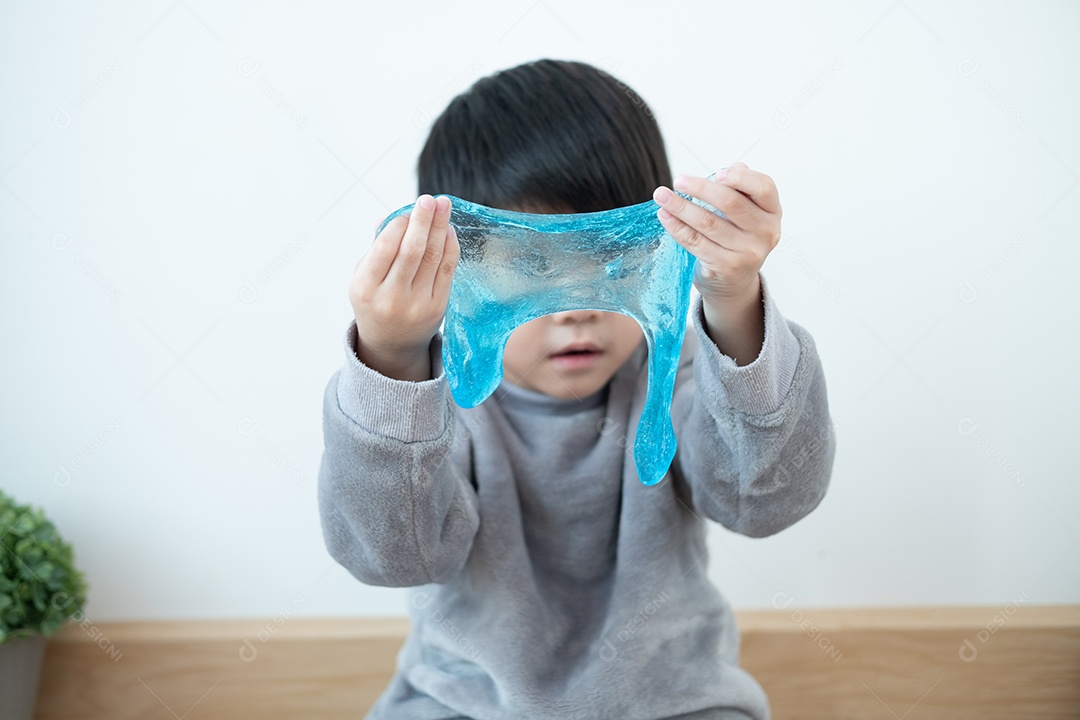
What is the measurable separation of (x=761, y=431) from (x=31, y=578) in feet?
2.02

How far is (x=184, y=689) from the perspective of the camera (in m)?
0.90

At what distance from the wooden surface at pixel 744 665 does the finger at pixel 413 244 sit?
522mm

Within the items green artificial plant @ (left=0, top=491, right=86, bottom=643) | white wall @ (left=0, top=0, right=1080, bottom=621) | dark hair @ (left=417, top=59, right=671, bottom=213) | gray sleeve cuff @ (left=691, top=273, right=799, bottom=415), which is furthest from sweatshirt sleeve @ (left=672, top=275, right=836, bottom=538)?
green artificial plant @ (left=0, top=491, right=86, bottom=643)

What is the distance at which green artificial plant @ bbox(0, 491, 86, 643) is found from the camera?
774 millimetres

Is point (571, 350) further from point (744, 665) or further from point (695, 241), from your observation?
point (744, 665)

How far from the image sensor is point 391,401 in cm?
53

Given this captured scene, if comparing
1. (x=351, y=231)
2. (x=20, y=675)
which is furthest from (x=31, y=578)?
(x=351, y=231)

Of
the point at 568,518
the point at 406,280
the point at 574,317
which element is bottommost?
the point at 568,518

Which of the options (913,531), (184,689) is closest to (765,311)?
(913,531)

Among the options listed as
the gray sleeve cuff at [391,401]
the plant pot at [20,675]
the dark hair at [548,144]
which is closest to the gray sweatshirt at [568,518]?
the gray sleeve cuff at [391,401]

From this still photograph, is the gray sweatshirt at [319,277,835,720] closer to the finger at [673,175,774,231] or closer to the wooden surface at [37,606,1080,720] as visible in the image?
the finger at [673,175,774,231]

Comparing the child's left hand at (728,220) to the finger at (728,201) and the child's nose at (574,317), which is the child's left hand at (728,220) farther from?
the child's nose at (574,317)

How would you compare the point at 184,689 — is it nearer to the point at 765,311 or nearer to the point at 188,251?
the point at 188,251

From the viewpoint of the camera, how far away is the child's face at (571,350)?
65cm
